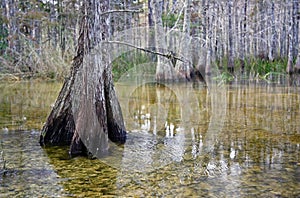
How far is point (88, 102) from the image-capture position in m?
3.79

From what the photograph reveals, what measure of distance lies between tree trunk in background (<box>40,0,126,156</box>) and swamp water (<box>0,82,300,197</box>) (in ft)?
0.60

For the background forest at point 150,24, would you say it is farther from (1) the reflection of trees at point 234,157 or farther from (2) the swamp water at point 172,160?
(1) the reflection of trees at point 234,157

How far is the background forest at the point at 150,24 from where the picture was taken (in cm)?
1330

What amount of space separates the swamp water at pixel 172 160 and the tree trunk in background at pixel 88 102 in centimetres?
18

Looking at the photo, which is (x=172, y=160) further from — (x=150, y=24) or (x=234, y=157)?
(x=150, y=24)

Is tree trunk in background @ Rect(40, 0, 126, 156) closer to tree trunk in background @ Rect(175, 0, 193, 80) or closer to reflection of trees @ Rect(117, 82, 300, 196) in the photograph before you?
reflection of trees @ Rect(117, 82, 300, 196)

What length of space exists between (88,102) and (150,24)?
14.5m

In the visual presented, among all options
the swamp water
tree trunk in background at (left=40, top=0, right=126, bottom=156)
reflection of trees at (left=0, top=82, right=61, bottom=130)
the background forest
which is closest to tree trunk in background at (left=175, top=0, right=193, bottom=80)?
the background forest

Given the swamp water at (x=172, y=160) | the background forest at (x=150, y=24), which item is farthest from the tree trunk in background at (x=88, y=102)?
the background forest at (x=150, y=24)

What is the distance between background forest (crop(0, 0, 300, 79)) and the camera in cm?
1330

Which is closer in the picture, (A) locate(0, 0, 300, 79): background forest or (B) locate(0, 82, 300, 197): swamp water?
(B) locate(0, 82, 300, 197): swamp water

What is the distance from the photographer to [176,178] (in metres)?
3.08

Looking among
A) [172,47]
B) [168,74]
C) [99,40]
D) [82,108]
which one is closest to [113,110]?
[82,108]

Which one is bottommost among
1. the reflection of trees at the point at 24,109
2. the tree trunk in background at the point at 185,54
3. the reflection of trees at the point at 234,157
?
the reflection of trees at the point at 234,157
